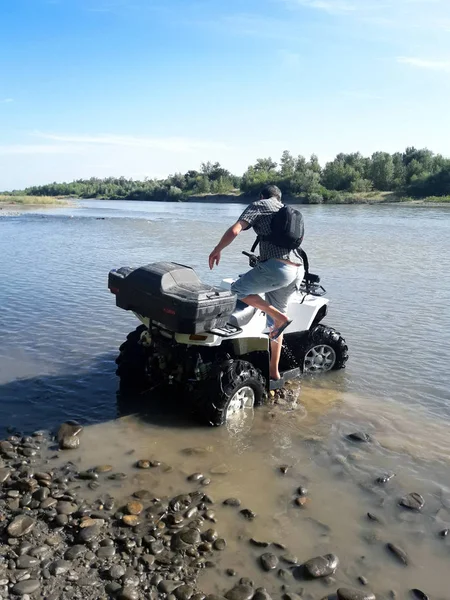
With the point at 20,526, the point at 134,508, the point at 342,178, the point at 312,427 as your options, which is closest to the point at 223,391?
the point at 312,427

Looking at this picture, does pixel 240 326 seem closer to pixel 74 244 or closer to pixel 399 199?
pixel 74 244

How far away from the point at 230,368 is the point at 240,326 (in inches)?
21.3

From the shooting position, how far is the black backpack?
207 inches

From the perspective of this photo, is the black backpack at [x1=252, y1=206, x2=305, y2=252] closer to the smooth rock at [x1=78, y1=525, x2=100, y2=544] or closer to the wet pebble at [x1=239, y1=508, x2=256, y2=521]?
the wet pebble at [x1=239, y1=508, x2=256, y2=521]

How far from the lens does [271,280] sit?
5531 mm

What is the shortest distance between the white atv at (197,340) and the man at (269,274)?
133mm

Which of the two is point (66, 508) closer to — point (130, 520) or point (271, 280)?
point (130, 520)

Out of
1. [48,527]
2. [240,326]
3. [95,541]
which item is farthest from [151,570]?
[240,326]

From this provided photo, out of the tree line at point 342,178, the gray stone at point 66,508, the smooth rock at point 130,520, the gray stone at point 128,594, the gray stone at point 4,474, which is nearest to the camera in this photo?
the gray stone at point 128,594

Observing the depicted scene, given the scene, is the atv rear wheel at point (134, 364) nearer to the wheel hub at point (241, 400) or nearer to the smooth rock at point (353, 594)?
the wheel hub at point (241, 400)

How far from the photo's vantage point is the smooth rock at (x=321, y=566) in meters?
3.24

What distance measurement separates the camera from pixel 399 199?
67.6 m

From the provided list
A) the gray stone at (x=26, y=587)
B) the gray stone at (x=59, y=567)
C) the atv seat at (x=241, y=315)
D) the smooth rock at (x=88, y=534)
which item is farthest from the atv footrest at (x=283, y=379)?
the gray stone at (x=26, y=587)

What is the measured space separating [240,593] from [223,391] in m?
2.16
